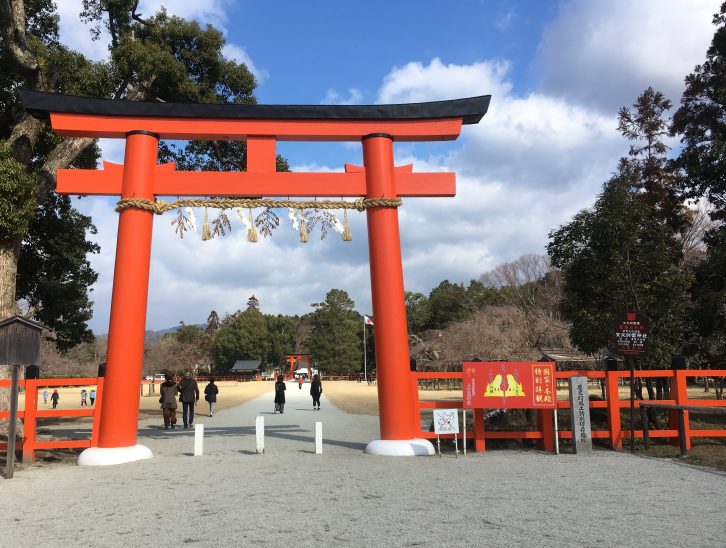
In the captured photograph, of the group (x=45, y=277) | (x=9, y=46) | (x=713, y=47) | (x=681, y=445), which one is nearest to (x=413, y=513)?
(x=681, y=445)

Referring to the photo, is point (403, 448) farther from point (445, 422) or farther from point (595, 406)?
point (595, 406)

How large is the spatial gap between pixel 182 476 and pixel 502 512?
14.3ft

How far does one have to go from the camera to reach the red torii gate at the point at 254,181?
827 cm

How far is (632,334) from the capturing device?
910 cm

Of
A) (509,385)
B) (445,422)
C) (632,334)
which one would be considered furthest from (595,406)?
(445,422)

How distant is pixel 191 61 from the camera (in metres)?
14.4

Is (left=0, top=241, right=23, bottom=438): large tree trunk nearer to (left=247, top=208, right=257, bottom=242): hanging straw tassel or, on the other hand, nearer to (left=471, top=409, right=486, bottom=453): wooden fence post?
(left=247, top=208, right=257, bottom=242): hanging straw tassel

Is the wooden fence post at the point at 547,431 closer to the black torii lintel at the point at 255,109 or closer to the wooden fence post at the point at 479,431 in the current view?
the wooden fence post at the point at 479,431

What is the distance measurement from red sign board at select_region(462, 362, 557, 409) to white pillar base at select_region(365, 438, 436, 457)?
1.00m

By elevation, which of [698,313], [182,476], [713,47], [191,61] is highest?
[713,47]

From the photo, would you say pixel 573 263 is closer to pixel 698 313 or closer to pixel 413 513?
pixel 698 313

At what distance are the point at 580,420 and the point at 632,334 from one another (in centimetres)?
193

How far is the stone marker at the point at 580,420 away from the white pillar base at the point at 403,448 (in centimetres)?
248

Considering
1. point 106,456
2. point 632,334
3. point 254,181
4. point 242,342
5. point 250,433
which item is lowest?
point 250,433
